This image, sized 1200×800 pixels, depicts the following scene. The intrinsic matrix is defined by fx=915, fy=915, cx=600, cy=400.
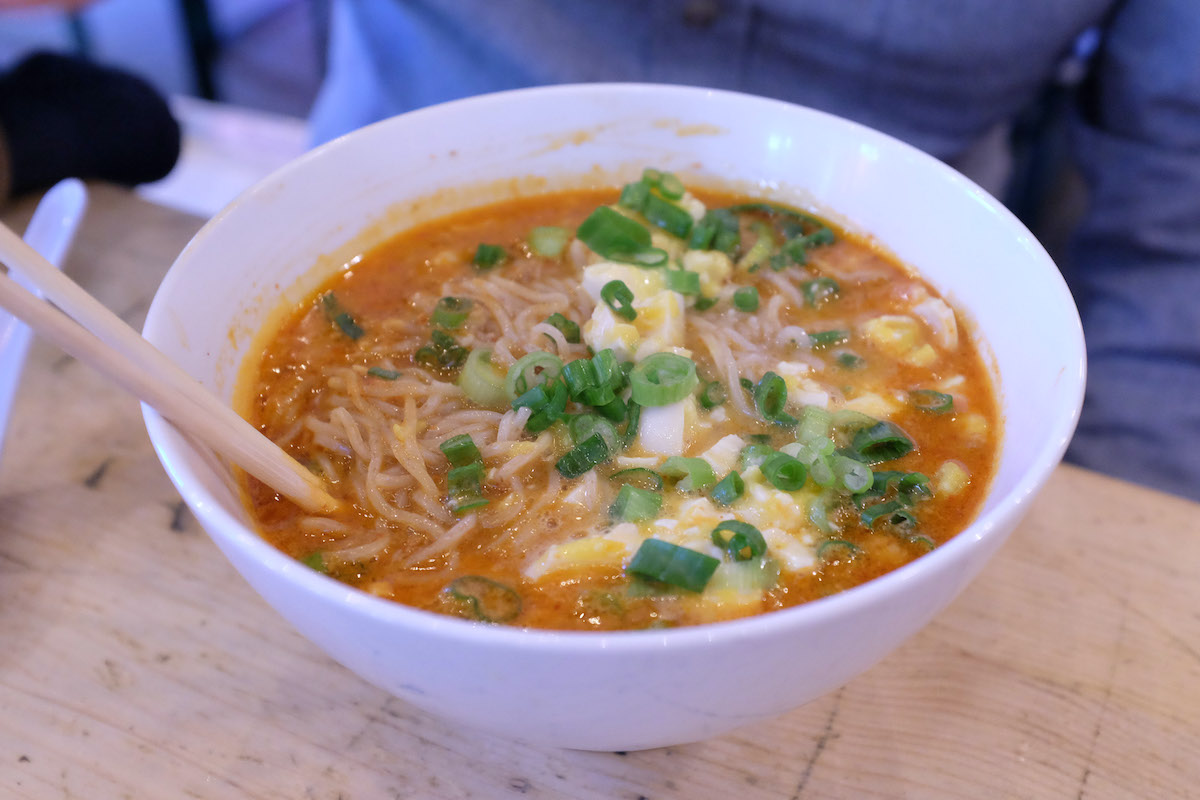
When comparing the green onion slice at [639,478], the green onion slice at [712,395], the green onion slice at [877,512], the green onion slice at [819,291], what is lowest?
the green onion slice at [639,478]

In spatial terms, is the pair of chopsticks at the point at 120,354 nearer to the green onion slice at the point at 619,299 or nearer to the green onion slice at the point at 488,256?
the green onion slice at the point at 619,299

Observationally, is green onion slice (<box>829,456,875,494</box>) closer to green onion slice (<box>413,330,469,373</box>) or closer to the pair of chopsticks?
green onion slice (<box>413,330,469,373</box>)

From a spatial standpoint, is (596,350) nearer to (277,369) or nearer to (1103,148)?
(277,369)

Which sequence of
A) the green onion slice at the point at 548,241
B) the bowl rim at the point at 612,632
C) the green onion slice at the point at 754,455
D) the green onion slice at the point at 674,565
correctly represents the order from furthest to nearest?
1. the green onion slice at the point at 548,241
2. the green onion slice at the point at 754,455
3. the green onion slice at the point at 674,565
4. the bowl rim at the point at 612,632

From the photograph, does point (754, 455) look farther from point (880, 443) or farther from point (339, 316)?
point (339, 316)

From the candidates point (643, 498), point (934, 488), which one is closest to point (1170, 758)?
point (934, 488)

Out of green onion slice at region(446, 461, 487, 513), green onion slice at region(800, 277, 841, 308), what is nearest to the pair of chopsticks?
green onion slice at region(446, 461, 487, 513)

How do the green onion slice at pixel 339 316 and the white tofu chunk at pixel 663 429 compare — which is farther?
the green onion slice at pixel 339 316

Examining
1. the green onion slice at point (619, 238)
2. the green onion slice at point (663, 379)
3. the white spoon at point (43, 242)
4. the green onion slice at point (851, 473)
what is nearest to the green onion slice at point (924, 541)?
the green onion slice at point (851, 473)
